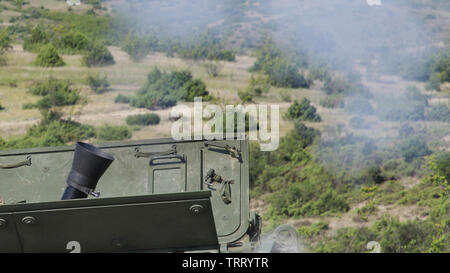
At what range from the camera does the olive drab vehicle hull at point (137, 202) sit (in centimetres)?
582

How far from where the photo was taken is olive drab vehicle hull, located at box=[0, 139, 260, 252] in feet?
19.1

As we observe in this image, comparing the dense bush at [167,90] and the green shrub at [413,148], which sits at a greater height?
the dense bush at [167,90]

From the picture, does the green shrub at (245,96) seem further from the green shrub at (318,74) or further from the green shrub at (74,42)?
the green shrub at (74,42)

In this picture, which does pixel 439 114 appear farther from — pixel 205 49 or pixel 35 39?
pixel 35 39

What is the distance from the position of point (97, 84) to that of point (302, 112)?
741cm

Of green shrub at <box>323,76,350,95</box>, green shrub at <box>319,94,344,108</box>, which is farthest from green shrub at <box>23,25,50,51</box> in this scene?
green shrub at <box>319,94,344,108</box>

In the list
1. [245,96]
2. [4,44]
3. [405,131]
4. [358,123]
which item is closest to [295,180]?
[405,131]

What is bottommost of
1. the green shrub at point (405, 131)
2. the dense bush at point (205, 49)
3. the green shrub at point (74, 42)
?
the green shrub at point (405, 131)

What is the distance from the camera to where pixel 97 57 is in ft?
103

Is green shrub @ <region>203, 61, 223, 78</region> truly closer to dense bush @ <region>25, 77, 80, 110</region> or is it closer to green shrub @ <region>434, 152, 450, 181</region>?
dense bush @ <region>25, 77, 80, 110</region>

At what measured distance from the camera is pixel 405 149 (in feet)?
73.7

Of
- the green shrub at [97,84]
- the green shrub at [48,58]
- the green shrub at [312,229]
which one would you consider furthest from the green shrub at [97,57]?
the green shrub at [312,229]

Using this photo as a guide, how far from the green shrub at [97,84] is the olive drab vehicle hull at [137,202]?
67.1ft

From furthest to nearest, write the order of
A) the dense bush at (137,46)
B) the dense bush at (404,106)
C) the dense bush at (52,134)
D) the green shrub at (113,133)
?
the dense bush at (137,46) < the dense bush at (404,106) < the green shrub at (113,133) < the dense bush at (52,134)
